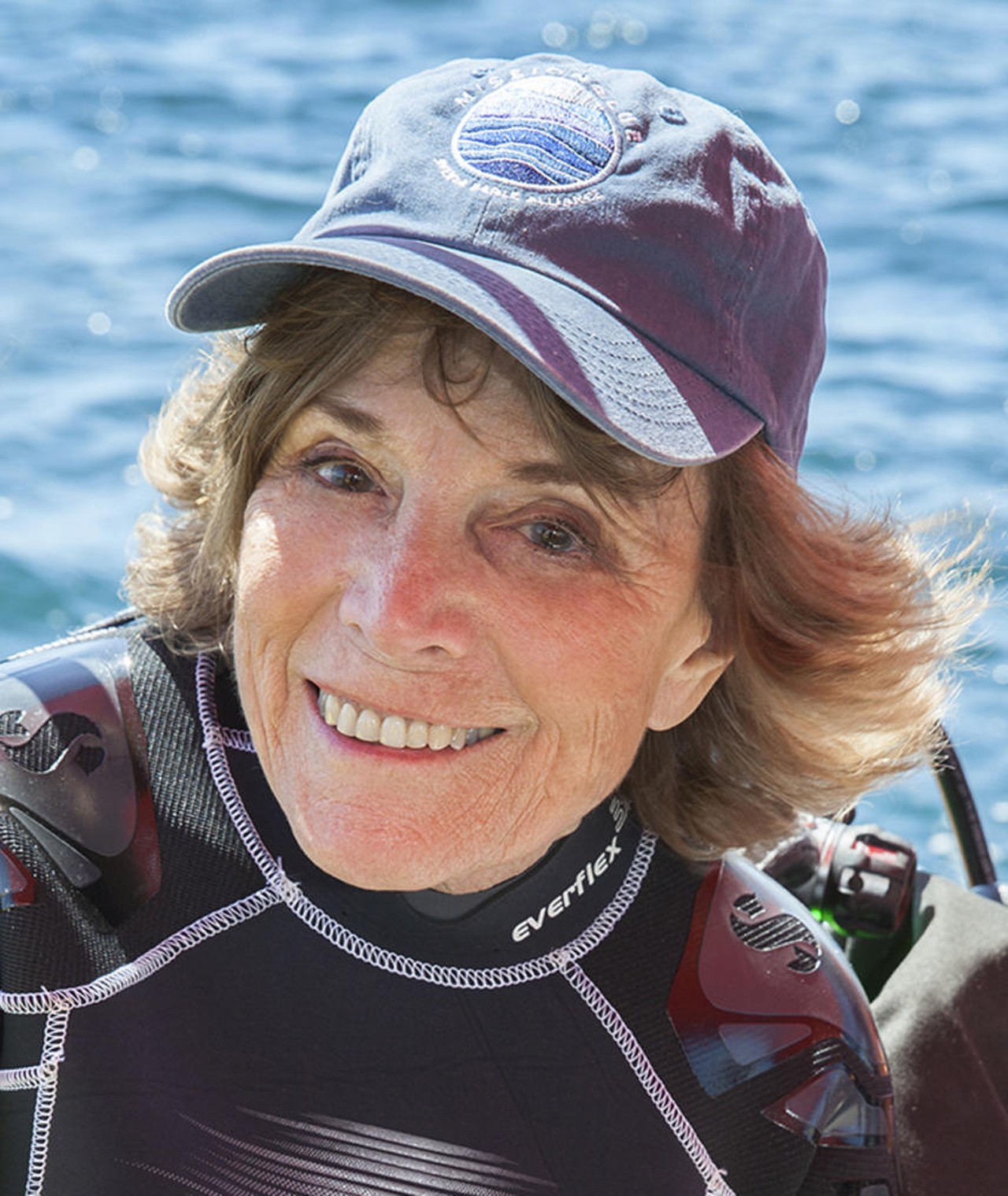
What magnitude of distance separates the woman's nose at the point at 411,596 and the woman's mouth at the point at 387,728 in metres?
0.07

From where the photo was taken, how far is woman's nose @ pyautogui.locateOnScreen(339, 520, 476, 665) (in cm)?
162

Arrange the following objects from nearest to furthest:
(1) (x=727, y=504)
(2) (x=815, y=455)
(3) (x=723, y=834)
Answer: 1. (1) (x=727, y=504)
2. (3) (x=723, y=834)
3. (2) (x=815, y=455)

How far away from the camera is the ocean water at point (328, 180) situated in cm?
522

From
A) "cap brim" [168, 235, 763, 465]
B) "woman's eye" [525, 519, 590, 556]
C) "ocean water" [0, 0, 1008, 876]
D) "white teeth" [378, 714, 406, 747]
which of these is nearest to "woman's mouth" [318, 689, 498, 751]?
"white teeth" [378, 714, 406, 747]

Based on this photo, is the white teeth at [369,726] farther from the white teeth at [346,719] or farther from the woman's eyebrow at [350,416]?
the woman's eyebrow at [350,416]

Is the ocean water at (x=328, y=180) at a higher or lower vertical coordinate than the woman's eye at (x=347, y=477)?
lower

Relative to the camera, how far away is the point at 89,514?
5.22m

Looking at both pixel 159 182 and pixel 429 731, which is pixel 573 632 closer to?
pixel 429 731

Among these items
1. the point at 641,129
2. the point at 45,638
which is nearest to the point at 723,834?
the point at 641,129

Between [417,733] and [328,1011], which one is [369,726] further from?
[328,1011]

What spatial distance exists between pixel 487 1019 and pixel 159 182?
599cm

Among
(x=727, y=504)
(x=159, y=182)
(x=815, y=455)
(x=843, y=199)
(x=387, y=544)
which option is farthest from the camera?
(x=843, y=199)

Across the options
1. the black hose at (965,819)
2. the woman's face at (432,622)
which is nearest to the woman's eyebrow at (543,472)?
the woman's face at (432,622)

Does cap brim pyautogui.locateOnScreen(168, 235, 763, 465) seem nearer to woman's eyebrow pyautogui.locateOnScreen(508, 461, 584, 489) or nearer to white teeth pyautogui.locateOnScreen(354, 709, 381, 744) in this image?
woman's eyebrow pyautogui.locateOnScreen(508, 461, 584, 489)
